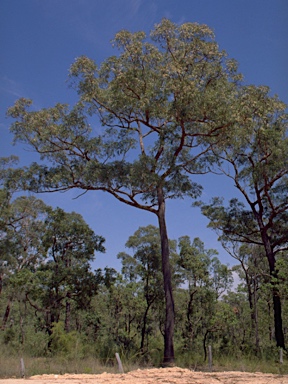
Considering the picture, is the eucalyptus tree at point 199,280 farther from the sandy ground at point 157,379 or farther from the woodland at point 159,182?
the sandy ground at point 157,379

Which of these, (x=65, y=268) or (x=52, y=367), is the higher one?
(x=65, y=268)

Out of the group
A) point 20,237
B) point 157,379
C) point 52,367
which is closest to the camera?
point 157,379

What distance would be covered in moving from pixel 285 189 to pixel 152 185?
6.44m

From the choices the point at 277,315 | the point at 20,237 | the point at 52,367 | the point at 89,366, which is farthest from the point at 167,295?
the point at 20,237

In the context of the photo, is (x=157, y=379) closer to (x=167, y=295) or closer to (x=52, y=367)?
(x=52, y=367)

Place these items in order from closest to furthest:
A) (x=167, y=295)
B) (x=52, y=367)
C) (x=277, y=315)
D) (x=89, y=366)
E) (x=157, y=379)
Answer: (x=157, y=379)
(x=52, y=367)
(x=89, y=366)
(x=167, y=295)
(x=277, y=315)

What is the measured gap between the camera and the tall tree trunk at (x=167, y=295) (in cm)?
1215

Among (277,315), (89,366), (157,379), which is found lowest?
(89,366)

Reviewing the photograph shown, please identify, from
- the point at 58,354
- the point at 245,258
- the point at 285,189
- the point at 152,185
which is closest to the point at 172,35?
the point at 152,185

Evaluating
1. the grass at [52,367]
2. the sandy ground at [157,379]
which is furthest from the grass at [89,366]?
the sandy ground at [157,379]

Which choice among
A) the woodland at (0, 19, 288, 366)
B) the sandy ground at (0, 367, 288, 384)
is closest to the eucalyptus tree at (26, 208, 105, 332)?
the woodland at (0, 19, 288, 366)

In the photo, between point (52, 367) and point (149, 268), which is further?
point (149, 268)

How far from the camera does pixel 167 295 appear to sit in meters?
12.5

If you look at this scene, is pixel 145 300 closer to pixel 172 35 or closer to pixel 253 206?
pixel 253 206
